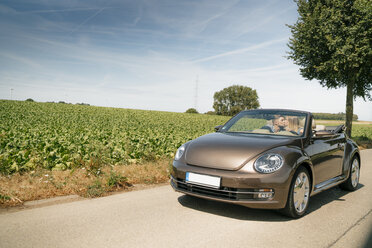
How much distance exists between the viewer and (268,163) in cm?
404

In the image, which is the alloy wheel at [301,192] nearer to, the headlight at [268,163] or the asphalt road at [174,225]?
the asphalt road at [174,225]

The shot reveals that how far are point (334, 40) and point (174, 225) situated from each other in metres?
15.4

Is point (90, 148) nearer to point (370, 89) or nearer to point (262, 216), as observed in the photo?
point (262, 216)

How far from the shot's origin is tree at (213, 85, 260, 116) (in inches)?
4094

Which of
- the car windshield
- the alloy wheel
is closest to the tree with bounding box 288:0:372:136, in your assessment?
the car windshield

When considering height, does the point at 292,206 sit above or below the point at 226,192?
below

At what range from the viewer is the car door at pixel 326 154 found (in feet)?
16.0

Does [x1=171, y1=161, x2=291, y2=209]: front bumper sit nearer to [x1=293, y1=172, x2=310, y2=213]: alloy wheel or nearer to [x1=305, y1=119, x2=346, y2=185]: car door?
[x1=293, y1=172, x2=310, y2=213]: alloy wheel

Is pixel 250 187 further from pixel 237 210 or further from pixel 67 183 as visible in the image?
pixel 67 183

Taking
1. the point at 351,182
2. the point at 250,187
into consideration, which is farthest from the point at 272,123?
the point at 351,182

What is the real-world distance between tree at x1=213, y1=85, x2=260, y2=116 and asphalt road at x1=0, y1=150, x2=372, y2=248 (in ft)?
324

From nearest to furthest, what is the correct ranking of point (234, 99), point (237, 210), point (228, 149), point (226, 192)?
point (226, 192) → point (228, 149) → point (237, 210) → point (234, 99)

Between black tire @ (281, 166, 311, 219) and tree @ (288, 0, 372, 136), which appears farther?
tree @ (288, 0, 372, 136)

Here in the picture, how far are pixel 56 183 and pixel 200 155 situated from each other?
2766 millimetres
